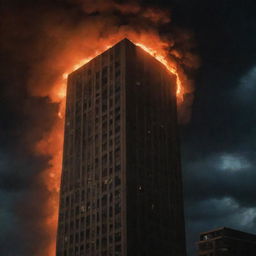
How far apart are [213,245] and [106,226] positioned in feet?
340

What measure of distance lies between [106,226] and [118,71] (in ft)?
139

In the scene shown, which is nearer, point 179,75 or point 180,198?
point 180,198

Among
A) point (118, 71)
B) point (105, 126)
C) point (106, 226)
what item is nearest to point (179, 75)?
point (118, 71)

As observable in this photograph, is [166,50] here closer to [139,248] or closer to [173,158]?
[173,158]

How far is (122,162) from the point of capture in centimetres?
11012

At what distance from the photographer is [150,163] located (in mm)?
116062

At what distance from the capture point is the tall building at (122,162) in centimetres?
10656

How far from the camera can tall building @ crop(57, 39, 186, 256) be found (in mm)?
106562

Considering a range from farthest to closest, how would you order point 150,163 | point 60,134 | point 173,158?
1. point 60,134
2. point 173,158
3. point 150,163

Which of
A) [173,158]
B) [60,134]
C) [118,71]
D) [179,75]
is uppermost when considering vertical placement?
[179,75]

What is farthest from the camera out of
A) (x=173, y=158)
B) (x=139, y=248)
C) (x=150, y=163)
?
(x=173, y=158)

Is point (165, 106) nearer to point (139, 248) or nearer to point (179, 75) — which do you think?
point (179, 75)

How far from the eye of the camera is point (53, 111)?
144750 mm

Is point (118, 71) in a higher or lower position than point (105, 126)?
higher
